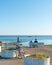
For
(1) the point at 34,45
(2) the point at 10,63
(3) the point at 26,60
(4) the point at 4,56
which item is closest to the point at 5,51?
(4) the point at 4,56

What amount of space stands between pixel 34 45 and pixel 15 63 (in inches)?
848

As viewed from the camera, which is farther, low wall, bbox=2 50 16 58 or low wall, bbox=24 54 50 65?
low wall, bbox=2 50 16 58

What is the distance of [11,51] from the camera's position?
84.2ft

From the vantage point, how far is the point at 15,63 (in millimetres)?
21359

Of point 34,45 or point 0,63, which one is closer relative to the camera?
point 0,63

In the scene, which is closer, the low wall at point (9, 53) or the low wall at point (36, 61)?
the low wall at point (36, 61)

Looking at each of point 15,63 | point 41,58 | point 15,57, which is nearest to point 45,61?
point 41,58

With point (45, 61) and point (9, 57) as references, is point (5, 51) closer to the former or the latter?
point (9, 57)

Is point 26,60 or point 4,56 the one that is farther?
point 4,56

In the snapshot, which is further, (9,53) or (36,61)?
(9,53)

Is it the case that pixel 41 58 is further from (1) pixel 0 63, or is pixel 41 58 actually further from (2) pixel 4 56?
(2) pixel 4 56

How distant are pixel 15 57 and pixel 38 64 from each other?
963 cm

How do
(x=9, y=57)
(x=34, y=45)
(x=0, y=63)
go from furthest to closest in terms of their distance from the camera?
(x=34, y=45)
(x=9, y=57)
(x=0, y=63)

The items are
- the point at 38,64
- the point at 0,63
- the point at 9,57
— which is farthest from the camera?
the point at 9,57
